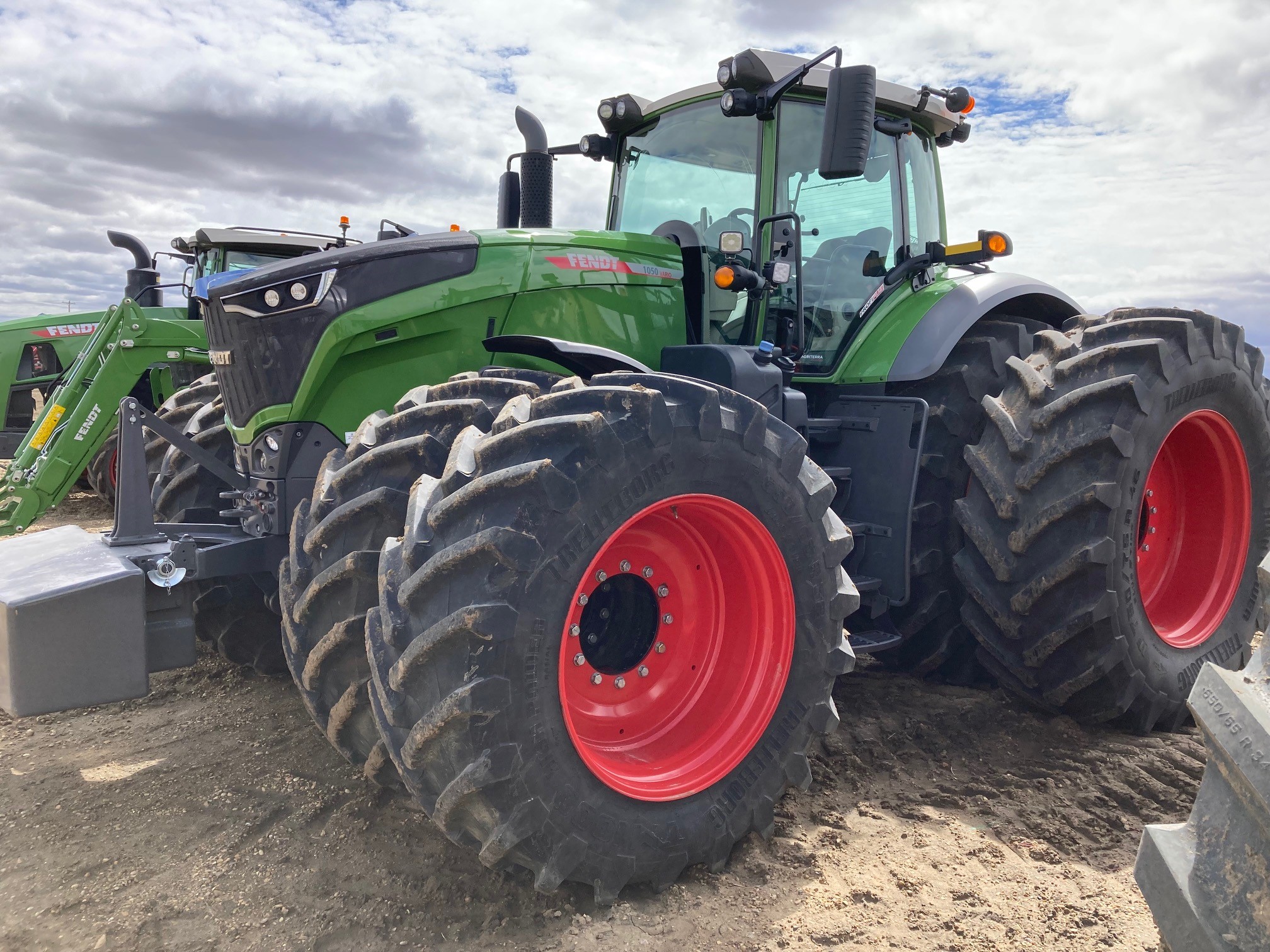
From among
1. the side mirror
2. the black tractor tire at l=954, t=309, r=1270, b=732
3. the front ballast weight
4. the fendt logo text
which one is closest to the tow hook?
the front ballast weight

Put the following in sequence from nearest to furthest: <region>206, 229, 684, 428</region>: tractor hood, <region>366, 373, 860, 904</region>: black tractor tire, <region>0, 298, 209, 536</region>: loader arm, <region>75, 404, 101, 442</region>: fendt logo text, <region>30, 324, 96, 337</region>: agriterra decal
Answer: <region>366, 373, 860, 904</region>: black tractor tire
<region>206, 229, 684, 428</region>: tractor hood
<region>0, 298, 209, 536</region>: loader arm
<region>75, 404, 101, 442</region>: fendt logo text
<region>30, 324, 96, 337</region>: agriterra decal

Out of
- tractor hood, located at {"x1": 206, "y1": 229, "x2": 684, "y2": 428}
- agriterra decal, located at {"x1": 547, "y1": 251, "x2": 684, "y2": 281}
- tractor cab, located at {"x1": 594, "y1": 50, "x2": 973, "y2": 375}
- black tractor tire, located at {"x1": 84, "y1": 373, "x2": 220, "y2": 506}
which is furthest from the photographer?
black tractor tire, located at {"x1": 84, "y1": 373, "x2": 220, "y2": 506}

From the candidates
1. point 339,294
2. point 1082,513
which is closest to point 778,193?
point 1082,513

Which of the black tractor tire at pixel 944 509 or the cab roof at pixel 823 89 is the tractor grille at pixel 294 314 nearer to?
the cab roof at pixel 823 89

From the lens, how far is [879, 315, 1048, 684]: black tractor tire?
3.96 metres

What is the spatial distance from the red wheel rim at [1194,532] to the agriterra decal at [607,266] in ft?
7.48

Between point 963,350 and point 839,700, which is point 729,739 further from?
point 963,350

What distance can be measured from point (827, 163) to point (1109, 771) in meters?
2.40

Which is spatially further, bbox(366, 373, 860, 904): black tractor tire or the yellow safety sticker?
the yellow safety sticker

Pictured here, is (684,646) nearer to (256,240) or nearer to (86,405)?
(86,405)

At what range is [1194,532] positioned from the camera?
14.2 feet

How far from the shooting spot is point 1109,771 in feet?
11.3

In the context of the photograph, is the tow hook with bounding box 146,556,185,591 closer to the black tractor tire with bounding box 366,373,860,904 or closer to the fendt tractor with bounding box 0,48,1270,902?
the fendt tractor with bounding box 0,48,1270,902

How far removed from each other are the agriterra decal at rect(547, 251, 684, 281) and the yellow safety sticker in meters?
5.00
